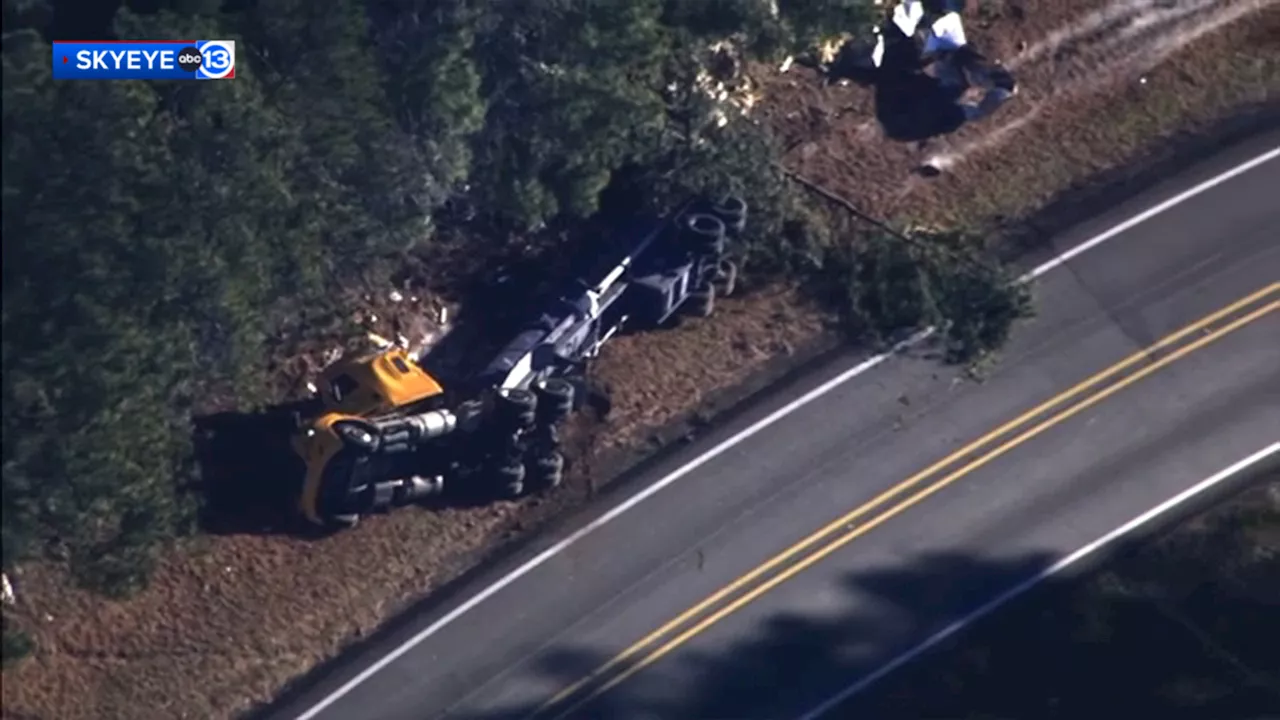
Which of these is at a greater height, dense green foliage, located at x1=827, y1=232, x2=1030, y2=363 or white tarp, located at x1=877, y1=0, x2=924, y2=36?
white tarp, located at x1=877, y1=0, x2=924, y2=36

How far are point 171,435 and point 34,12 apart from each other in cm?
600

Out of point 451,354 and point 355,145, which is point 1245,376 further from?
point 355,145

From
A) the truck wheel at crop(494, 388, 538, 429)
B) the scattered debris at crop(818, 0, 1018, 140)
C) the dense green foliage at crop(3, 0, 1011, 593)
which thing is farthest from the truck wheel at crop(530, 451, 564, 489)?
the scattered debris at crop(818, 0, 1018, 140)

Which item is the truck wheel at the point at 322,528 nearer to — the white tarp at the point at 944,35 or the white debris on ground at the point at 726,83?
the white debris on ground at the point at 726,83

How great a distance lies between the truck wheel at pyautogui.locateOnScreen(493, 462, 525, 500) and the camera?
2986 centimetres

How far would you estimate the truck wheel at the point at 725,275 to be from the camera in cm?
3244

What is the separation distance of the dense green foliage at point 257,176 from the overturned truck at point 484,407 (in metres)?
1.17

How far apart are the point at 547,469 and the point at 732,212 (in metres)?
5.47

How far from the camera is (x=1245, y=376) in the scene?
3169 centimetres

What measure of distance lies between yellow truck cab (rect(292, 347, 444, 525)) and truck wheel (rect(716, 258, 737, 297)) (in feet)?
17.5

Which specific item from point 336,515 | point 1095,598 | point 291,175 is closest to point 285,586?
point 336,515

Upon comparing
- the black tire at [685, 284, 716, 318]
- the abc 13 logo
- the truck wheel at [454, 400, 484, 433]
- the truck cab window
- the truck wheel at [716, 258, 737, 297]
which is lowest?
the truck wheel at [454, 400, 484, 433]

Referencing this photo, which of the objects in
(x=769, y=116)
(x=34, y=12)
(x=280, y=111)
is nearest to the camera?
(x=34, y=12)

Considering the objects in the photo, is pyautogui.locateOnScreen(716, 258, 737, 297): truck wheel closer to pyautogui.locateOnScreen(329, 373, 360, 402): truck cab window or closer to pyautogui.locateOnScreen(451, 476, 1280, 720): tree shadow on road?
pyautogui.locateOnScreen(451, 476, 1280, 720): tree shadow on road
